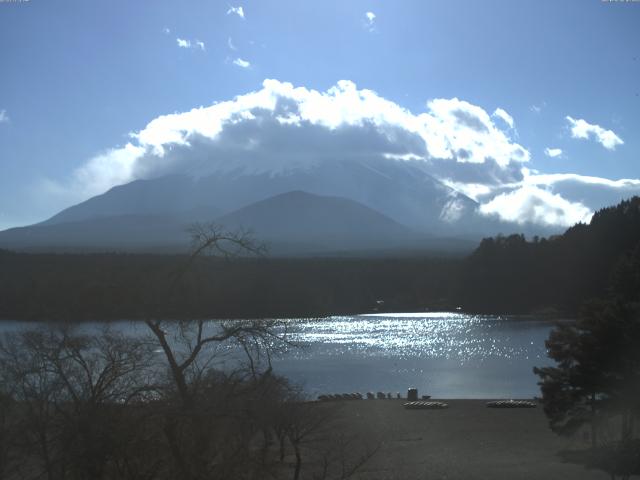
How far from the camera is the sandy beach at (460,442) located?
41.8ft

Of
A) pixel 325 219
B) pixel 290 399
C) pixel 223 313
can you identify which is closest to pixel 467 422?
pixel 290 399

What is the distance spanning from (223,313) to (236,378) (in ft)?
11.7

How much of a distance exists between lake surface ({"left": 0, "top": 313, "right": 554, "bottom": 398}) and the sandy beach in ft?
7.36

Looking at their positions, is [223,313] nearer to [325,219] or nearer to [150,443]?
[150,443]

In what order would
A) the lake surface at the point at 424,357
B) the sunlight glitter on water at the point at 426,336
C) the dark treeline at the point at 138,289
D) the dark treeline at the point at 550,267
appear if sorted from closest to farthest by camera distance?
1. the dark treeline at the point at 138,289
2. the lake surface at the point at 424,357
3. the sunlight glitter on water at the point at 426,336
4. the dark treeline at the point at 550,267

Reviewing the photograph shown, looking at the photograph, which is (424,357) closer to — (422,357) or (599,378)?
(422,357)

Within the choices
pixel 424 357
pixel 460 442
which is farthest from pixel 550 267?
pixel 460 442

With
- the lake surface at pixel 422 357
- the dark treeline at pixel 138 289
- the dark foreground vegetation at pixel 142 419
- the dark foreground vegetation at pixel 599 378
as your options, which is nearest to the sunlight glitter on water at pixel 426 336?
the lake surface at pixel 422 357

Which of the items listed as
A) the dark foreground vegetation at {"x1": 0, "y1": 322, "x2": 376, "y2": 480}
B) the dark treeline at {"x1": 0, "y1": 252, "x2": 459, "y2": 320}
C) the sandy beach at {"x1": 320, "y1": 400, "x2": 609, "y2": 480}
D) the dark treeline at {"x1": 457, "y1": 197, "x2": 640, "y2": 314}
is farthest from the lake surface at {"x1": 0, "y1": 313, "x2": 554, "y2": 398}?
the dark foreground vegetation at {"x1": 0, "y1": 322, "x2": 376, "y2": 480}

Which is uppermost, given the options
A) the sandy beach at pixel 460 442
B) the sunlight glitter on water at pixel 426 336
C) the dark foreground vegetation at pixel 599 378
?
the dark foreground vegetation at pixel 599 378

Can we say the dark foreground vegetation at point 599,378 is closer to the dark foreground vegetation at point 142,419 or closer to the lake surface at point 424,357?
the lake surface at point 424,357

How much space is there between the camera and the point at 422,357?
1422 inches

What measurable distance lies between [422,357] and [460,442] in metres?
20.0

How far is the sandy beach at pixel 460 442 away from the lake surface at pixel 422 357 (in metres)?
2.24
